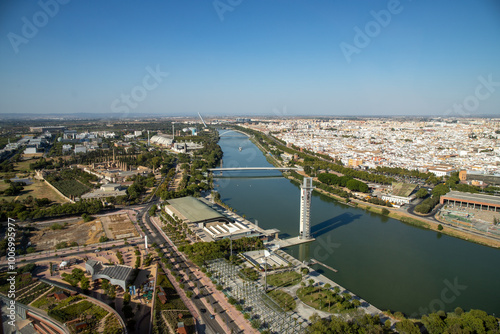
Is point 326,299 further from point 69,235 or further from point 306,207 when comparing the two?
point 69,235

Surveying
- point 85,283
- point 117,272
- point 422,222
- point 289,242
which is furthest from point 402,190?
point 85,283

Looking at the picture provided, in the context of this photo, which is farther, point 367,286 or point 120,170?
point 120,170

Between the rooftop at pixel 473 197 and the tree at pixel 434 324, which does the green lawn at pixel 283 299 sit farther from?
the rooftop at pixel 473 197

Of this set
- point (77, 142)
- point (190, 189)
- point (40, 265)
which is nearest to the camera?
point (40, 265)

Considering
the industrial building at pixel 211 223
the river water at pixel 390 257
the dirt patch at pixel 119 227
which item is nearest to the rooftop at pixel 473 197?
the river water at pixel 390 257

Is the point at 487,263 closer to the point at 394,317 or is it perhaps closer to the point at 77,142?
the point at 394,317

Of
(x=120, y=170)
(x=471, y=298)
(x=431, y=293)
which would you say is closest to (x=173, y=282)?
(x=431, y=293)
